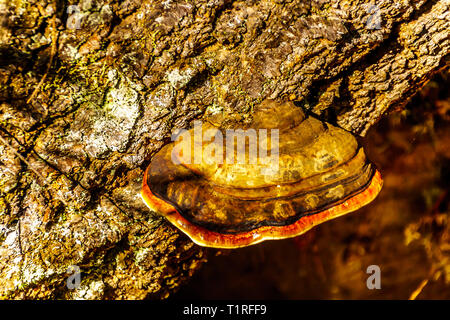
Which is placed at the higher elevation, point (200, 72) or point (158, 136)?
point (200, 72)

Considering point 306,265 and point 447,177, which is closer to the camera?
point 447,177

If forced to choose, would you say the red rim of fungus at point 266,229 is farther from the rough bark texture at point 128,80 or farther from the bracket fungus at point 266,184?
the rough bark texture at point 128,80

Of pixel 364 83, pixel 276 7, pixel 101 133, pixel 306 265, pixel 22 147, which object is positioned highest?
pixel 276 7

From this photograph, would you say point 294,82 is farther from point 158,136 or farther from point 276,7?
point 158,136

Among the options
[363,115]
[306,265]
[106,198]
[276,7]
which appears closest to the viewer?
[276,7]

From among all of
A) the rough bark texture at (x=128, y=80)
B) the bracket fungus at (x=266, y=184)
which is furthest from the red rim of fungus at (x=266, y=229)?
the rough bark texture at (x=128, y=80)

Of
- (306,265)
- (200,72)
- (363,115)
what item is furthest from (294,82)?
(306,265)
